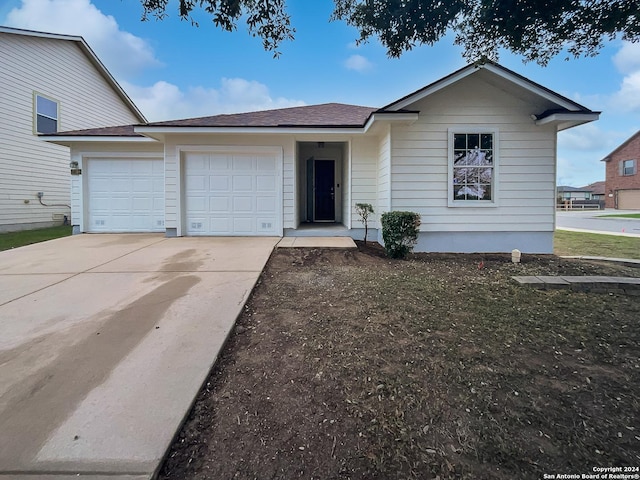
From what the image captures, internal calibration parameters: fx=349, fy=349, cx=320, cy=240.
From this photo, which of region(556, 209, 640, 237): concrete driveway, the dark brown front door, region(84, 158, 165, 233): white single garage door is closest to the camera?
region(84, 158, 165, 233): white single garage door

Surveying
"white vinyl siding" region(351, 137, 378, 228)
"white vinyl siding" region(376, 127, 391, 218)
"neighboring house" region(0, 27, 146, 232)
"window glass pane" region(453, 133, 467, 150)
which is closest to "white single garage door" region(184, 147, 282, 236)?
"white vinyl siding" region(351, 137, 378, 228)

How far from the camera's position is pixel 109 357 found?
9.42ft

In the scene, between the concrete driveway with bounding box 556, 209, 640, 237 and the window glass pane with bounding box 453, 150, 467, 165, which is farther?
the concrete driveway with bounding box 556, 209, 640, 237

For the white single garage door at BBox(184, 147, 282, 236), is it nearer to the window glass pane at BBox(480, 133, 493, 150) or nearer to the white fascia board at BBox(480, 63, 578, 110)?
the window glass pane at BBox(480, 133, 493, 150)

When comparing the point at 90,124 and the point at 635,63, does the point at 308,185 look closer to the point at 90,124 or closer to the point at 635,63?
the point at 635,63

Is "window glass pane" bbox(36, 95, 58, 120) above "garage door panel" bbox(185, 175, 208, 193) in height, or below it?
above

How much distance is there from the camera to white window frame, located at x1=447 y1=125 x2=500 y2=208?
25.4 feet

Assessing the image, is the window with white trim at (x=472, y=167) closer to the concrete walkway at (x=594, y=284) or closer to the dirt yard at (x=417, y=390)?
the concrete walkway at (x=594, y=284)

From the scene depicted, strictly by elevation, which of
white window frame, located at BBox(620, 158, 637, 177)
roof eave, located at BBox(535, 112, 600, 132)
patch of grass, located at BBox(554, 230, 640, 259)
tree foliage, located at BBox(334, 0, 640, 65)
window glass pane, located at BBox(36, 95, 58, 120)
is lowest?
patch of grass, located at BBox(554, 230, 640, 259)

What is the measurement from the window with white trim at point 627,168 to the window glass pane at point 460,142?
38.7m

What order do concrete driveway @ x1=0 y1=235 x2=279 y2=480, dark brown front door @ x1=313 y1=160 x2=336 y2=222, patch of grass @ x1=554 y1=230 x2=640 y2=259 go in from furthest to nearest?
dark brown front door @ x1=313 y1=160 x2=336 y2=222 → patch of grass @ x1=554 y1=230 x2=640 y2=259 → concrete driveway @ x1=0 y1=235 x2=279 y2=480

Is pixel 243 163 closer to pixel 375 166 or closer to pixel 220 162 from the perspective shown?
pixel 220 162

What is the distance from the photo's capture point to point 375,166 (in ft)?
29.7

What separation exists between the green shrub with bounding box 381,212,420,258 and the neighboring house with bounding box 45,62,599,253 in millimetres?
729
